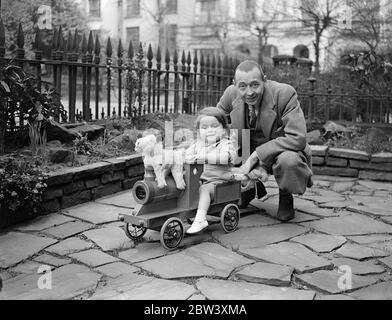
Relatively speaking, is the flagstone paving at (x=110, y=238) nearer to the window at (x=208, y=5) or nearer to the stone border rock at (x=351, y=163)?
the stone border rock at (x=351, y=163)

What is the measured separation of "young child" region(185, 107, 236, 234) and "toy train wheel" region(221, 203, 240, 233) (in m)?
0.20

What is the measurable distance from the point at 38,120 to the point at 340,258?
3.23 meters

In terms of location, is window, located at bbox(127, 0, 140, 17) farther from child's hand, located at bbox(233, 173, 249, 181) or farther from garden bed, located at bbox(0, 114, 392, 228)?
child's hand, located at bbox(233, 173, 249, 181)

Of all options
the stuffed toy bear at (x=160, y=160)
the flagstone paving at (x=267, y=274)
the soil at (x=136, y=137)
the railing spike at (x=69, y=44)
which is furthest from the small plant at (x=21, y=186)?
the railing spike at (x=69, y=44)

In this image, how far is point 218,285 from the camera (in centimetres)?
291

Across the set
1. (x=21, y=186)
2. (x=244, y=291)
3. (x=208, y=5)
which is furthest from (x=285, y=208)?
(x=208, y=5)

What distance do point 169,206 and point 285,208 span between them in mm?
1226

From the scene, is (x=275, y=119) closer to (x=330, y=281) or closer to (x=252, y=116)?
(x=252, y=116)

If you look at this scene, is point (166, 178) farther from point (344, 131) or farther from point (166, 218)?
point (344, 131)

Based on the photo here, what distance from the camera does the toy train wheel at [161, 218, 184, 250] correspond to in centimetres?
345

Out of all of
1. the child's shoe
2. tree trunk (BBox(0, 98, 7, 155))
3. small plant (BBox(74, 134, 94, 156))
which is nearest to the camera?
the child's shoe

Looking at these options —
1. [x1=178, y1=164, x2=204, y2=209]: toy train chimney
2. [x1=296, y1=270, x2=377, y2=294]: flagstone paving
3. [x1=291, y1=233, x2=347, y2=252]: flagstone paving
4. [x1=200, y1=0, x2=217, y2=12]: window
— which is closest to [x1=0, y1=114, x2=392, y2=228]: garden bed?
[x1=178, y1=164, x2=204, y2=209]: toy train chimney

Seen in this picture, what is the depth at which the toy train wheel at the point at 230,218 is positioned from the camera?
3.92 m

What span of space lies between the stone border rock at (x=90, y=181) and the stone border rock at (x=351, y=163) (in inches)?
98.5
